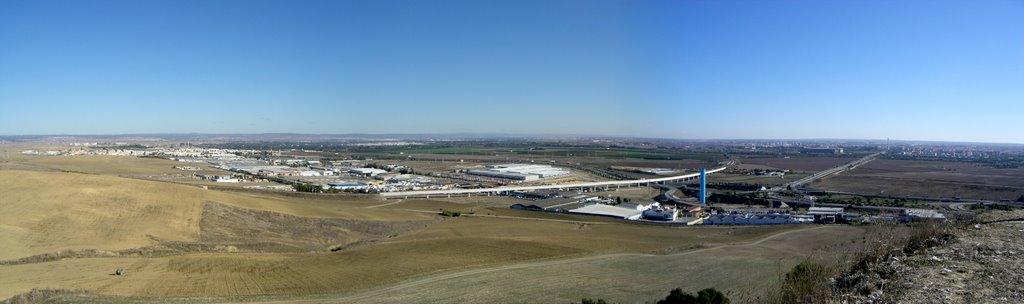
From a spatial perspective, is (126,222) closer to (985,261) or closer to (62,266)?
(62,266)

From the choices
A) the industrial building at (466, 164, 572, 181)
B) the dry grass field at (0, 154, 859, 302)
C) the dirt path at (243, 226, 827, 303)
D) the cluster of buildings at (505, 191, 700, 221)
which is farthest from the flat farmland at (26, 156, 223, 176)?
the dirt path at (243, 226, 827, 303)

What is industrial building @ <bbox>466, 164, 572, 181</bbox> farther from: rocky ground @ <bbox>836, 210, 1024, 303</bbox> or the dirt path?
rocky ground @ <bbox>836, 210, 1024, 303</bbox>

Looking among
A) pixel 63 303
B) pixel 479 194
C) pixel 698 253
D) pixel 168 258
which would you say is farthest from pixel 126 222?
pixel 479 194

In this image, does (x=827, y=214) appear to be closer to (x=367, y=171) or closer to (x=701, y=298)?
(x=701, y=298)

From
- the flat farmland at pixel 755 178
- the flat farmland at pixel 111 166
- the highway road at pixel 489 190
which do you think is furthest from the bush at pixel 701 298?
the flat farmland at pixel 111 166

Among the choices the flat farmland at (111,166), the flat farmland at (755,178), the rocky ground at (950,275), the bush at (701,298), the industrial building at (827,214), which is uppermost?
the rocky ground at (950,275)

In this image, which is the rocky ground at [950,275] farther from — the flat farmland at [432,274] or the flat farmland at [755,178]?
the flat farmland at [755,178]

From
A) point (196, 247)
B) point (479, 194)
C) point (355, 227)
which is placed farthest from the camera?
point (479, 194)

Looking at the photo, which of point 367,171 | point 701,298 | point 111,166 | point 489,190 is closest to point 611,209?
point 489,190
